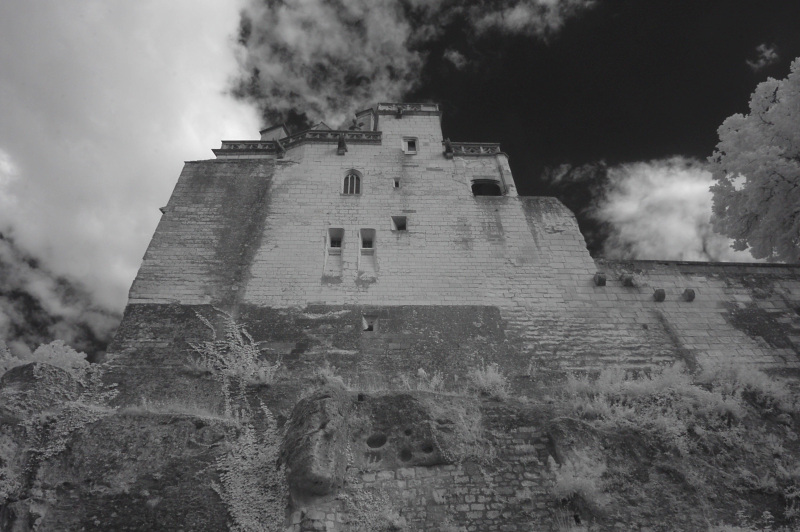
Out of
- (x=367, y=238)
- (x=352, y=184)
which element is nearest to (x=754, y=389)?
(x=367, y=238)

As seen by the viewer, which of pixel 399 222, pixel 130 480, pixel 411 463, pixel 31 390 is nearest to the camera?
pixel 130 480

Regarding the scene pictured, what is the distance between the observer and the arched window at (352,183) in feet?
57.5

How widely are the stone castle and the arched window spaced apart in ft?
0.24

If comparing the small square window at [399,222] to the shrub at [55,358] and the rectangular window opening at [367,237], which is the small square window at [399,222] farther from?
the shrub at [55,358]

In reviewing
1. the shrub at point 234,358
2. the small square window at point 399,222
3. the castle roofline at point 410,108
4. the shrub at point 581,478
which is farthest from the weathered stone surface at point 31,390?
the castle roofline at point 410,108

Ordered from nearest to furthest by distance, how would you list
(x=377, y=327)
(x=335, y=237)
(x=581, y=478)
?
(x=581, y=478) < (x=377, y=327) < (x=335, y=237)

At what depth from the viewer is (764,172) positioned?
15734 mm

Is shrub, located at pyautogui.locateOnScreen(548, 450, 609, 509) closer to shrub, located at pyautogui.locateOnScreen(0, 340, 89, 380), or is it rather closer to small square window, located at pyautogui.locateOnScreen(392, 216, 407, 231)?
small square window, located at pyautogui.locateOnScreen(392, 216, 407, 231)

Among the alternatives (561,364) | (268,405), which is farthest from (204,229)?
(561,364)

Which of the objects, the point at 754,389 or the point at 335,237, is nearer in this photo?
the point at 754,389

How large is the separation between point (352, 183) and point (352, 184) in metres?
0.04

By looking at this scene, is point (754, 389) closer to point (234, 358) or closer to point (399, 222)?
point (399, 222)

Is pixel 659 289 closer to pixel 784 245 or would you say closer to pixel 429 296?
pixel 784 245

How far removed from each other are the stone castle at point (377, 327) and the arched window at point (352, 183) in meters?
0.07
